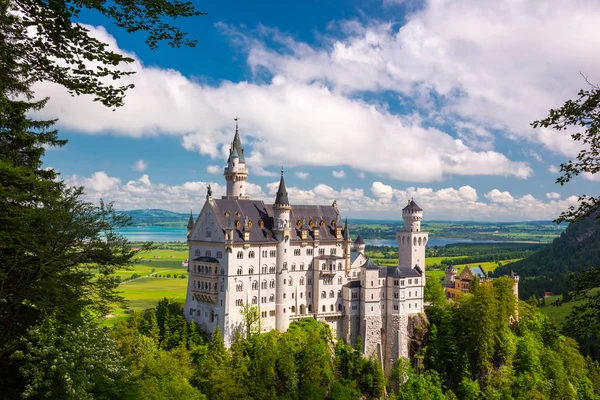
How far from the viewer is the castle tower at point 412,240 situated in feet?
322

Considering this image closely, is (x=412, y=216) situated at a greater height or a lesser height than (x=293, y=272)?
greater

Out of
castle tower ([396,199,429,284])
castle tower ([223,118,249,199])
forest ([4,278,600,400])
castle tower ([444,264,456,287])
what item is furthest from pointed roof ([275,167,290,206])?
castle tower ([444,264,456,287])

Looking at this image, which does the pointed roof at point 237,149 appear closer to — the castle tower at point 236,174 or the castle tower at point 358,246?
the castle tower at point 236,174

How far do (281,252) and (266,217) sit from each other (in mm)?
6078

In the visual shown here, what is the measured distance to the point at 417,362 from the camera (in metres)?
91.1

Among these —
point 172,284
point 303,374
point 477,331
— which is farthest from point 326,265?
point 172,284

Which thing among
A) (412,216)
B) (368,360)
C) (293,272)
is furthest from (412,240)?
→ (293,272)

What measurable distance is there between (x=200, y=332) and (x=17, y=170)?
57.9 m

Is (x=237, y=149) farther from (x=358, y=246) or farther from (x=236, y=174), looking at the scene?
(x=358, y=246)

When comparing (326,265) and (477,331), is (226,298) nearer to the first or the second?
(326,265)

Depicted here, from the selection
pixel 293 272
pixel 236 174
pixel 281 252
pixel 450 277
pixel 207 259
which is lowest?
pixel 450 277

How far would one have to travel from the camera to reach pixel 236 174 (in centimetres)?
9000

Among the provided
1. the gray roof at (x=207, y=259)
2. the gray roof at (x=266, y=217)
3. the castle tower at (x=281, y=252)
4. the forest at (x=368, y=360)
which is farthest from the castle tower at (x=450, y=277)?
the gray roof at (x=207, y=259)

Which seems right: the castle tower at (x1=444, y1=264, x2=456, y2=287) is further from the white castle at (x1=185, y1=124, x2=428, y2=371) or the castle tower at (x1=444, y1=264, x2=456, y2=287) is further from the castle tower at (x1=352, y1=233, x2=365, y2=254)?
the castle tower at (x1=352, y1=233, x2=365, y2=254)
